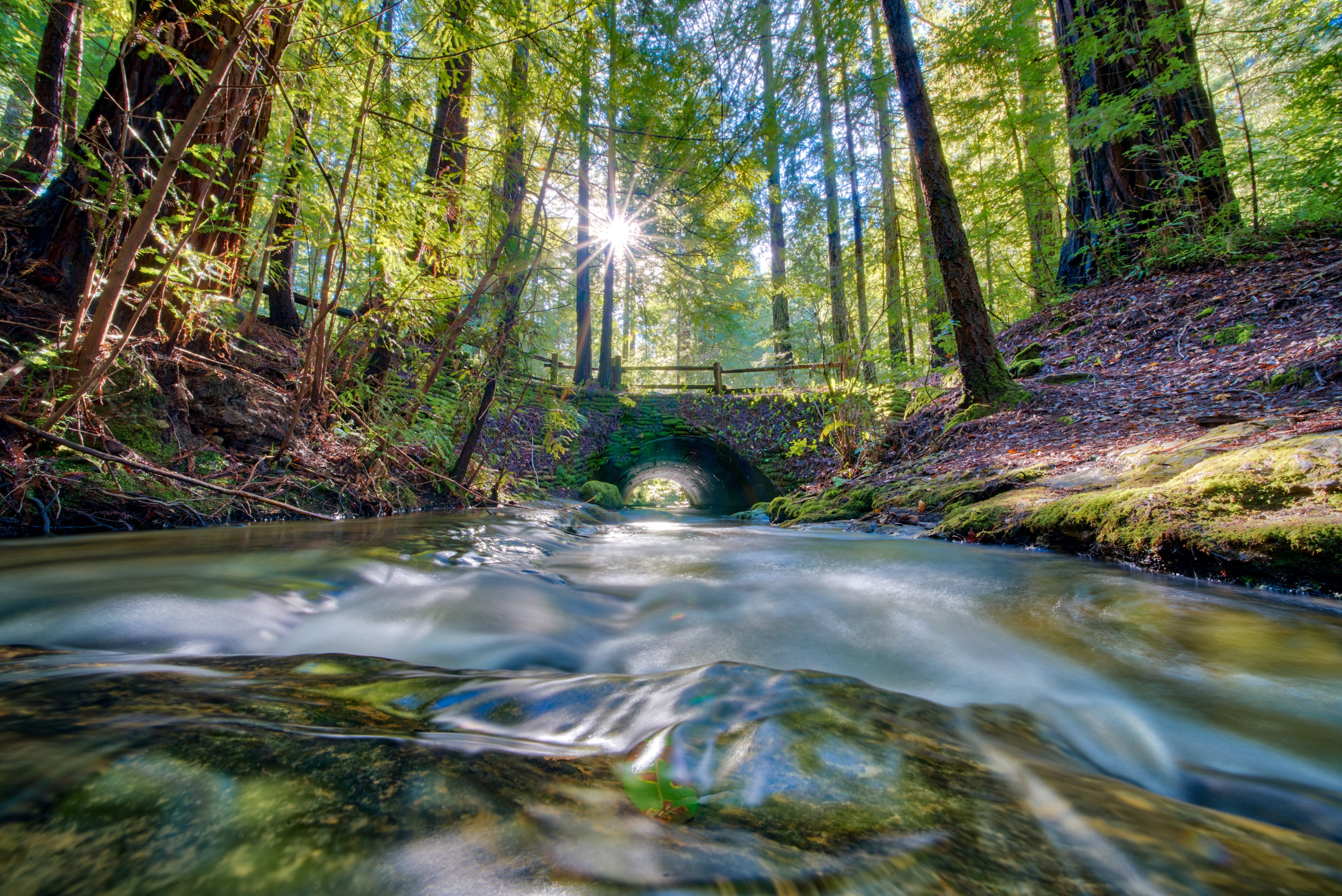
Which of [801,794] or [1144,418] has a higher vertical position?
[1144,418]

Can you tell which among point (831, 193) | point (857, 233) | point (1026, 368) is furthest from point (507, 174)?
point (831, 193)

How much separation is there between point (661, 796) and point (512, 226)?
4.91 m

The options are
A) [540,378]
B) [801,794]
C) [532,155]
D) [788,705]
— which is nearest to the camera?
[801,794]

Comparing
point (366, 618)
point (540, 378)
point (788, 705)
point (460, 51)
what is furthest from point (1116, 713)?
point (540, 378)

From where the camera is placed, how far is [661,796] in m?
0.90

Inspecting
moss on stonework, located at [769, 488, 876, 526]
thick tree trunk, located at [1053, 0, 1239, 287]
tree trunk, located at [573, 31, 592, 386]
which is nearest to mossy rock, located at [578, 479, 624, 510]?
tree trunk, located at [573, 31, 592, 386]

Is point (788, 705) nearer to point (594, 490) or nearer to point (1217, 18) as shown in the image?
point (594, 490)

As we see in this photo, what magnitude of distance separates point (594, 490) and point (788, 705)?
31.9ft

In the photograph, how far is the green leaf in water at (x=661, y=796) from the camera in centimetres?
84

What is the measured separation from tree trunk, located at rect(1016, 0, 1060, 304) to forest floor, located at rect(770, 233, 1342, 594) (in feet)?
6.34

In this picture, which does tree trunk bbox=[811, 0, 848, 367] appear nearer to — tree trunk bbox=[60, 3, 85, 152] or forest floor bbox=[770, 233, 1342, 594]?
forest floor bbox=[770, 233, 1342, 594]

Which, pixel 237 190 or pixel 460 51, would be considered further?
pixel 237 190

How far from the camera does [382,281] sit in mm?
4086

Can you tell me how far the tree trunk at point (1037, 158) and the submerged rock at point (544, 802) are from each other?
411 inches
